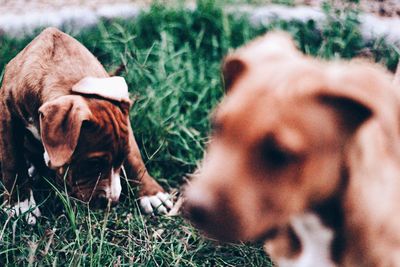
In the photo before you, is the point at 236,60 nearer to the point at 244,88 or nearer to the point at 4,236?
the point at 244,88

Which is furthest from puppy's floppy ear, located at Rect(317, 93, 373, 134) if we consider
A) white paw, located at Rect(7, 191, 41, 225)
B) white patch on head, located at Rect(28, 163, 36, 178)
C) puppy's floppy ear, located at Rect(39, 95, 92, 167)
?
white patch on head, located at Rect(28, 163, 36, 178)

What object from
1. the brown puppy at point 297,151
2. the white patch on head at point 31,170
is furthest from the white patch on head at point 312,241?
the white patch on head at point 31,170

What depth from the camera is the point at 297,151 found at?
80.2 inches

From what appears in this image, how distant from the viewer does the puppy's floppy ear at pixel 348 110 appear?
2.05 m

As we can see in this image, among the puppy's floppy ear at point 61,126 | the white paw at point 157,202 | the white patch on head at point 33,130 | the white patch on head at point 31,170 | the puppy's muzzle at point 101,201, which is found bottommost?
the white paw at point 157,202

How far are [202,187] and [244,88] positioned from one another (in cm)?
40

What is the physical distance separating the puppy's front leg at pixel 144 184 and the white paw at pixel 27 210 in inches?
25.5

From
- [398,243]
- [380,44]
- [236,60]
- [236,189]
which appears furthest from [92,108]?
[380,44]

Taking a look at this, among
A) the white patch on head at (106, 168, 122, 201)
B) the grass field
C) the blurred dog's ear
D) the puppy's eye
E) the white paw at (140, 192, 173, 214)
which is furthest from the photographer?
the white paw at (140, 192, 173, 214)

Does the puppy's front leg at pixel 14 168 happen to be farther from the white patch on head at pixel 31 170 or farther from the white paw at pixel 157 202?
the white paw at pixel 157 202

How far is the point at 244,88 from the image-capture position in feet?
7.07

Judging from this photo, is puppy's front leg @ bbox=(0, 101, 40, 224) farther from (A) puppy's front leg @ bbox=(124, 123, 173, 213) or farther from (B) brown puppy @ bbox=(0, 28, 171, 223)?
(A) puppy's front leg @ bbox=(124, 123, 173, 213)

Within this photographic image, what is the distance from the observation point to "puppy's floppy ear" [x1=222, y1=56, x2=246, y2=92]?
7.66 feet

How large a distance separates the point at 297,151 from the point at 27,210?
2.02 metres
